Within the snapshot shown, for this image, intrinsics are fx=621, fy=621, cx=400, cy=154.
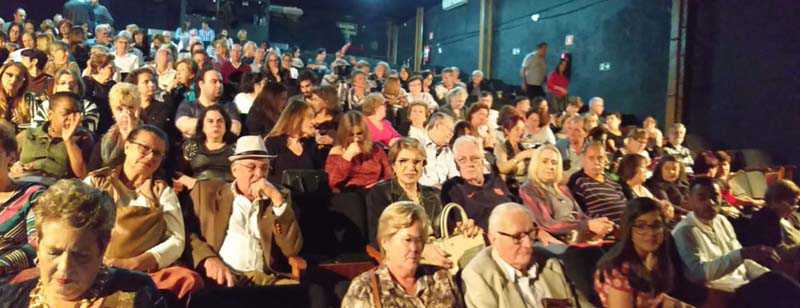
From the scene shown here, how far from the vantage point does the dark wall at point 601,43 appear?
8969 millimetres

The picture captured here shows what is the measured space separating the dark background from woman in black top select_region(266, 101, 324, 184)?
586cm

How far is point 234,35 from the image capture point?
15.1 m

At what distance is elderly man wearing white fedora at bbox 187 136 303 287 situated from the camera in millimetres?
2689

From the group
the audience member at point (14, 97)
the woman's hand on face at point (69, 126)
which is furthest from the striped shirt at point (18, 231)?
the audience member at point (14, 97)

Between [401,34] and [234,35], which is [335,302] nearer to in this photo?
[234,35]

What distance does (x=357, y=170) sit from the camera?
3939 millimetres

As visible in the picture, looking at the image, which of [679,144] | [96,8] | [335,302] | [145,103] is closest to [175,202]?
[335,302]

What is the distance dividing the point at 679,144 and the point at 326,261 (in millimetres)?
5401

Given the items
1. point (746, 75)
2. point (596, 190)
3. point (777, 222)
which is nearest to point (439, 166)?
point (596, 190)

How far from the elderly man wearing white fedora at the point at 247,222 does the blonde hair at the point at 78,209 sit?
1003mm

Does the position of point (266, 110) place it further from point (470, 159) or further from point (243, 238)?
point (243, 238)

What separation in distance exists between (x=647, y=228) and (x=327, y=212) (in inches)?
64.2

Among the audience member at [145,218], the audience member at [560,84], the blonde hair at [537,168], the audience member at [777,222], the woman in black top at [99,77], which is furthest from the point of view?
the audience member at [560,84]

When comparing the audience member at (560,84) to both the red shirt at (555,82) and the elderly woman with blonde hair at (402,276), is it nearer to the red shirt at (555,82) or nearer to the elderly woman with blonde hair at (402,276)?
the red shirt at (555,82)
